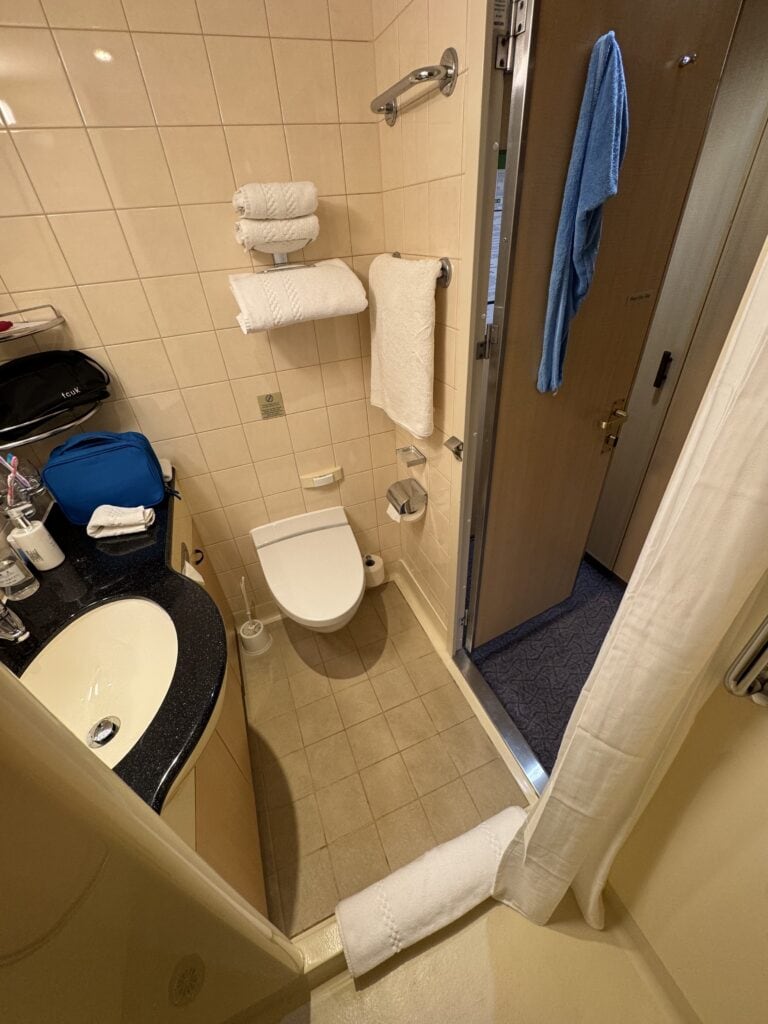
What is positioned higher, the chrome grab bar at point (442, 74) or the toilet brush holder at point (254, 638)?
the chrome grab bar at point (442, 74)

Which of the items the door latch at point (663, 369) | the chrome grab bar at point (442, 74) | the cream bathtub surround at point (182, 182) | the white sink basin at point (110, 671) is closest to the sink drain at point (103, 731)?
the white sink basin at point (110, 671)

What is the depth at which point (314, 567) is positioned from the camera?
1.59 m

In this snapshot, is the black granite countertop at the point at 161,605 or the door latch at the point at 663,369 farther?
the door latch at the point at 663,369

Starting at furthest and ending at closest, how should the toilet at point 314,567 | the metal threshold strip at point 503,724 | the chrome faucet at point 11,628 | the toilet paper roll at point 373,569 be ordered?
the toilet paper roll at point 373,569, the toilet at point 314,567, the metal threshold strip at point 503,724, the chrome faucet at point 11,628

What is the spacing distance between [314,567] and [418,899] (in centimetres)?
101

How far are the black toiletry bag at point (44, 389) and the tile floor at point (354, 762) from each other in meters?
1.16

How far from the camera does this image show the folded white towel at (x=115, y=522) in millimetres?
1117

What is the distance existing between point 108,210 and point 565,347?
48.9 inches

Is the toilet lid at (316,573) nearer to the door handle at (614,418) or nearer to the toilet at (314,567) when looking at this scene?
the toilet at (314,567)

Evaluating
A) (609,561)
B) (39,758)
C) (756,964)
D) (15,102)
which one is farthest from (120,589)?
(609,561)

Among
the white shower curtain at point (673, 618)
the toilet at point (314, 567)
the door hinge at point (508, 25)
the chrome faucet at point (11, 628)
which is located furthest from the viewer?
the toilet at point (314, 567)

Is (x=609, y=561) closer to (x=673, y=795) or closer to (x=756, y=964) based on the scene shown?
(x=673, y=795)

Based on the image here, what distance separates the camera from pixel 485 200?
87 centimetres

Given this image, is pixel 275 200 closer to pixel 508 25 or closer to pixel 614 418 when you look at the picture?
pixel 508 25
